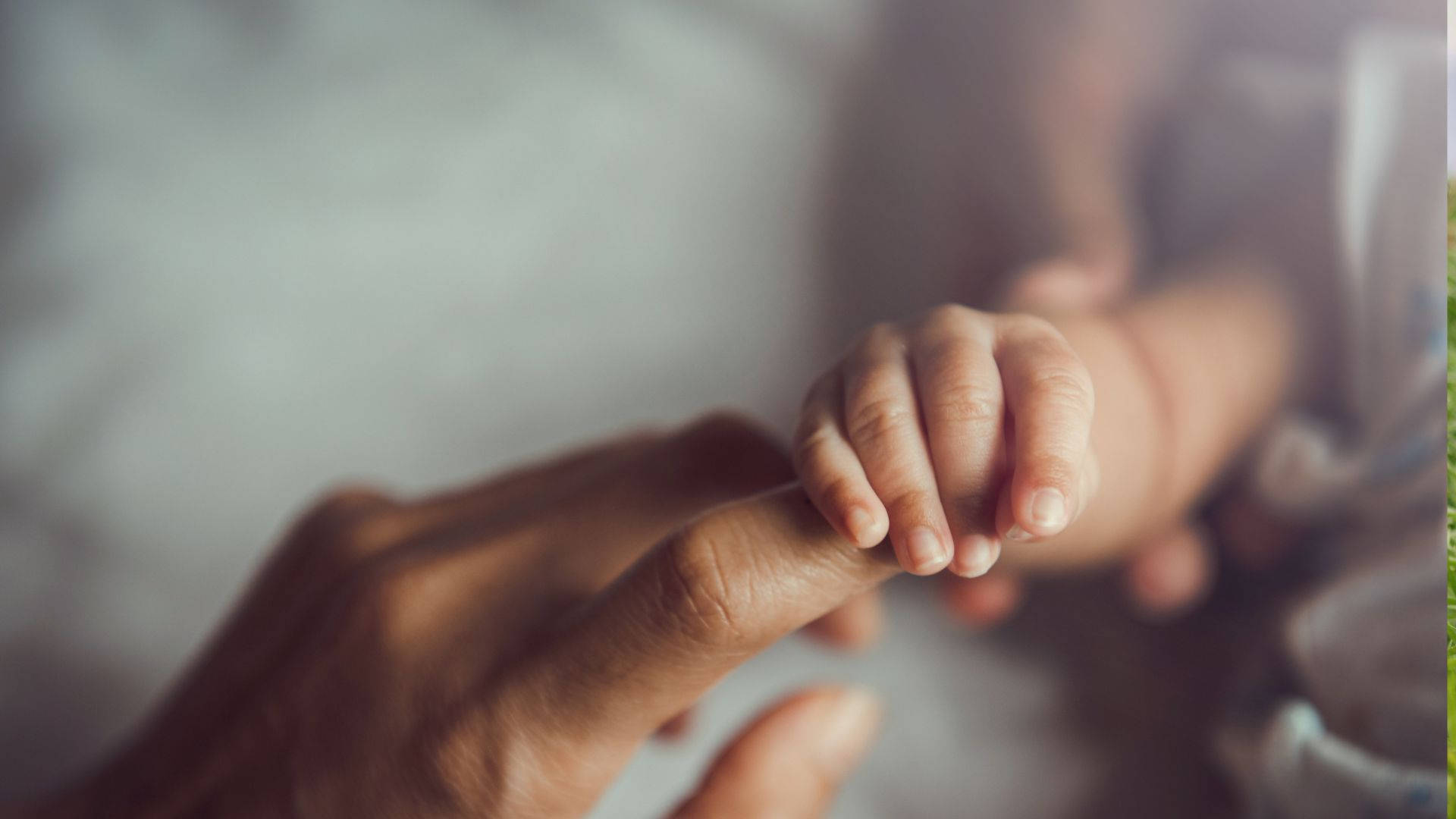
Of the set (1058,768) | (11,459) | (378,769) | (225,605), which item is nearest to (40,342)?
(11,459)

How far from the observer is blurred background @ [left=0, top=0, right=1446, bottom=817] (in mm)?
635

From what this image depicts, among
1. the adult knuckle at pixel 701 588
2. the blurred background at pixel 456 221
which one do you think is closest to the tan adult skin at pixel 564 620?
the adult knuckle at pixel 701 588

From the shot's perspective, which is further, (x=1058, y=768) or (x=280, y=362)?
(x=280, y=362)

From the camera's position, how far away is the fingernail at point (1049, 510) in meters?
0.22

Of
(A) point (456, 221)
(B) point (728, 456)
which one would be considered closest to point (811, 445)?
(B) point (728, 456)

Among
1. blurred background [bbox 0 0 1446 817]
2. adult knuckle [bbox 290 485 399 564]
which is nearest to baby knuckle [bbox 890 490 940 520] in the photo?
adult knuckle [bbox 290 485 399 564]

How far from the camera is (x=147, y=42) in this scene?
0.68 m

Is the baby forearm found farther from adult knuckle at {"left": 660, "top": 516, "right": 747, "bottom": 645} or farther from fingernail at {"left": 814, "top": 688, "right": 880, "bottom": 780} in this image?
adult knuckle at {"left": 660, "top": 516, "right": 747, "bottom": 645}

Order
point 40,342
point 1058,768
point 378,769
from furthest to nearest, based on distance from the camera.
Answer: point 40,342
point 1058,768
point 378,769

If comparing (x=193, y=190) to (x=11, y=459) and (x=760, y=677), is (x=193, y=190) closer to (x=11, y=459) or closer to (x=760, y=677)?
(x=11, y=459)

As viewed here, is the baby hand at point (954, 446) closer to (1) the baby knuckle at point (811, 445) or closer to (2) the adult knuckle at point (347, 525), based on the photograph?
(1) the baby knuckle at point (811, 445)

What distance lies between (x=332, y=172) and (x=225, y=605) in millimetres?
292

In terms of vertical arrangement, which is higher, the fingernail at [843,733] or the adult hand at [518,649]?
the adult hand at [518,649]

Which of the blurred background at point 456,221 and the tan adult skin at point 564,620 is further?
the blurred background at point 456,221
